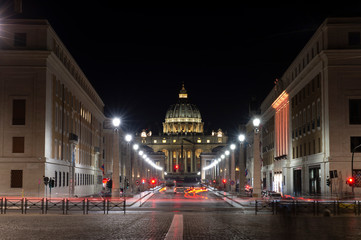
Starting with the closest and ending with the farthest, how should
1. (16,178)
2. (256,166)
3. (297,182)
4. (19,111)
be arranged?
(256,166), (16,178), (19,111), (297,182)

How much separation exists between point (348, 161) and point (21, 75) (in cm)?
3024

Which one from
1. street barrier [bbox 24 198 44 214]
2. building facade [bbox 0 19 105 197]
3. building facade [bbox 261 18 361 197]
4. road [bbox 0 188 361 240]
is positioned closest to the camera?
road [bbox 0 188 361 240]

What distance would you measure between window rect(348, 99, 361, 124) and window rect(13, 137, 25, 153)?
2958 cm

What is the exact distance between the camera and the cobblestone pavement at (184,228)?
76.7 ft

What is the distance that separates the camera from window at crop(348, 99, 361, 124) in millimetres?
56906

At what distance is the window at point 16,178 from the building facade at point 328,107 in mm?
26513

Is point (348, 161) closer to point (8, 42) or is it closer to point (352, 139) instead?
point (352, 139)

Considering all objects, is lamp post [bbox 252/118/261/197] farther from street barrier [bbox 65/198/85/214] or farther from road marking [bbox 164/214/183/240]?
road marking [bbox 164/214/183/240]

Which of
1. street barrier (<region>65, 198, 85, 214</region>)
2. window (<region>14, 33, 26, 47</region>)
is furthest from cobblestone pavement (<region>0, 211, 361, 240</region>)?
window (<region>14, 33, 26, 47</region>)

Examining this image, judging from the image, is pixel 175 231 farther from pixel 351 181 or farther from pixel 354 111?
pixel 354 111

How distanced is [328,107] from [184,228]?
109 ft

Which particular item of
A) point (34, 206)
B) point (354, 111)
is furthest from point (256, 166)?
point (34, 206)

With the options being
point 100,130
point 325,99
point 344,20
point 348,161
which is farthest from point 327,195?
point 100,130

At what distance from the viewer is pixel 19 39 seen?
57125 millimetres
